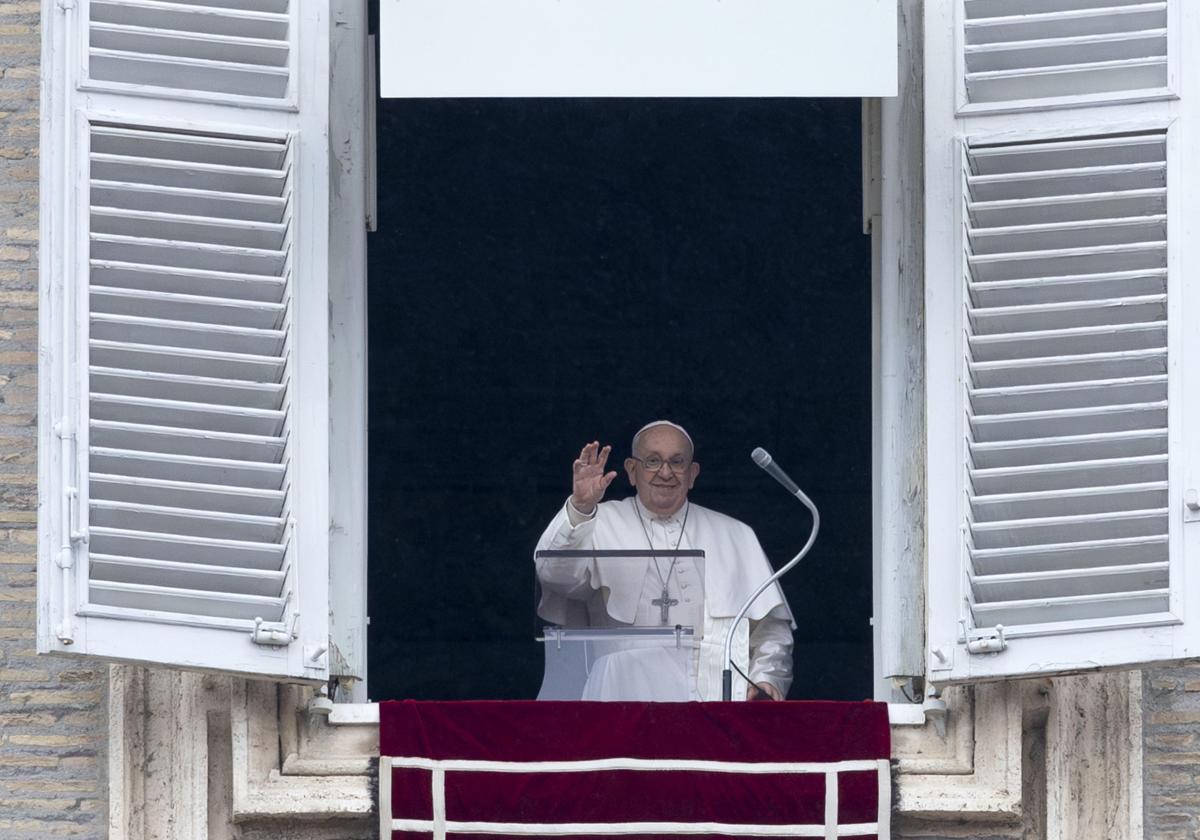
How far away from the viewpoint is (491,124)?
1071 cm

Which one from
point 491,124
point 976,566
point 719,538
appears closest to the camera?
point 976,566

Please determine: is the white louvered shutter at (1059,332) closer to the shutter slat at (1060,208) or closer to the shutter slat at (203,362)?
the shutter slat at (1060,208)

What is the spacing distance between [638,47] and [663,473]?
5.78ft

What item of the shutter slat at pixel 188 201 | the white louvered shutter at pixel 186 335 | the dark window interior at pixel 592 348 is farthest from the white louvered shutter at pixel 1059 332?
the dark window interior at pixel 592 348

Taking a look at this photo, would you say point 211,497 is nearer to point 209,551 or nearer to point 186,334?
point 209,551

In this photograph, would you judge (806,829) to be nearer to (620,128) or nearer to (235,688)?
(235,688)

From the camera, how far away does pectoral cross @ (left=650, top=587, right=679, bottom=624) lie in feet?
23.7

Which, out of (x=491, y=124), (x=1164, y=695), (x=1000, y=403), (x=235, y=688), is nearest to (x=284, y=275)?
(x=235, y=688)

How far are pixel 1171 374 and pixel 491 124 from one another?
4.25 metres

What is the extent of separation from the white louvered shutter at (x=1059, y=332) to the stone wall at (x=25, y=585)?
6.69ft

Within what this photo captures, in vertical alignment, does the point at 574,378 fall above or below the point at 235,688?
above

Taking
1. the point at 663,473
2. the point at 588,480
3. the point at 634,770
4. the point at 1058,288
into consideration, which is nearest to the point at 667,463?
the point at 663,473

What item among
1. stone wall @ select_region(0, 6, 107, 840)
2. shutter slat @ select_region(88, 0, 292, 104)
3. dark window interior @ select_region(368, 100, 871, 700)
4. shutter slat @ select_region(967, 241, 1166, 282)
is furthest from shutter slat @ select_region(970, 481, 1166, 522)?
dark window interior @ select_region(368, 100, 871, 700)

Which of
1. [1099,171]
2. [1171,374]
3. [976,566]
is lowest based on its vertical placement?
[976,566]
